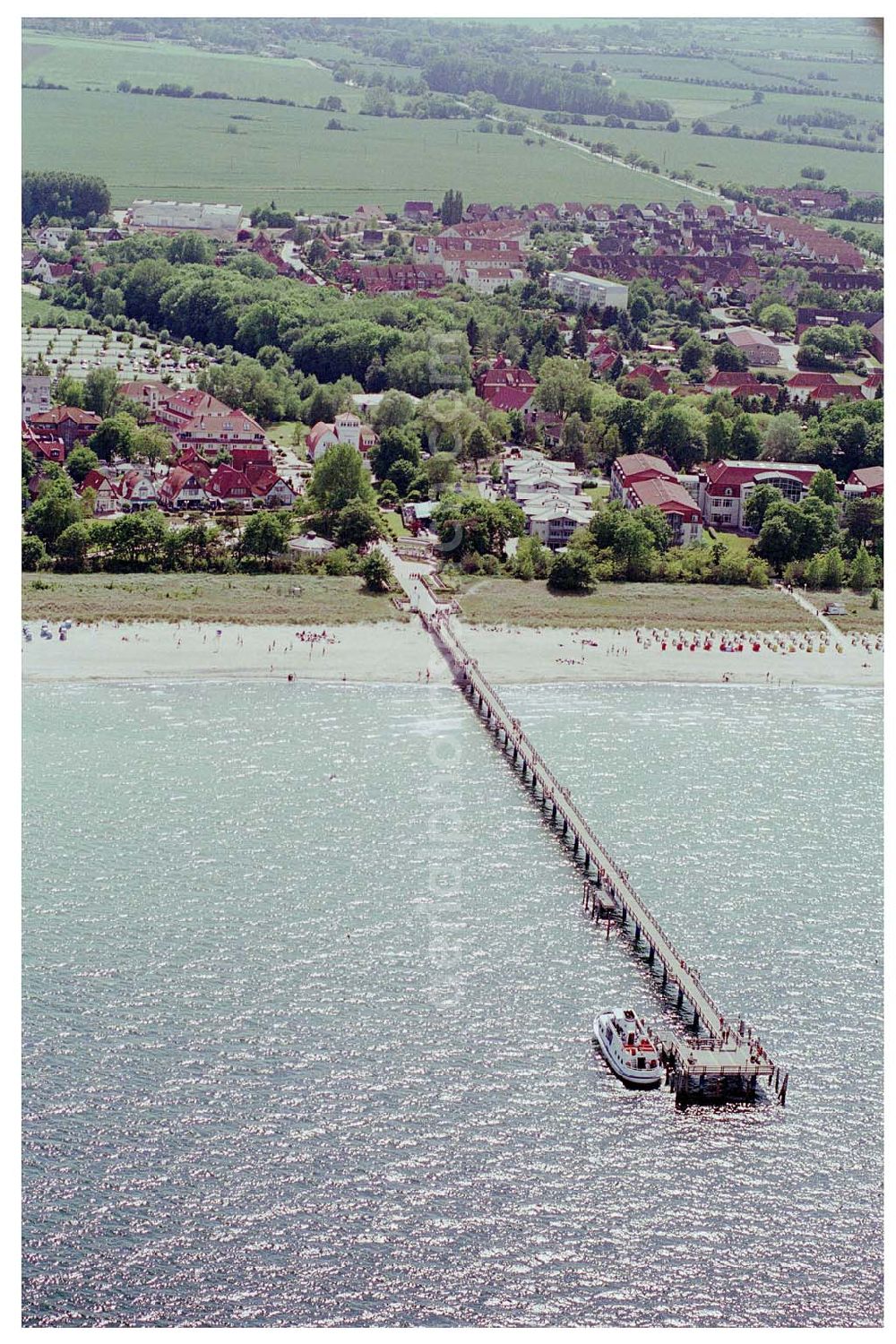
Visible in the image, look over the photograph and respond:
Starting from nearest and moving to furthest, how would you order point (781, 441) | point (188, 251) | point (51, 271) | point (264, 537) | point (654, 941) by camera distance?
point (654, 941) < point (264, 537) < point (781, 441) < point (51, 271) < point (188, 251)

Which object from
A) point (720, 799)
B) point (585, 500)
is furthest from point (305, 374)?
point (720, 799)

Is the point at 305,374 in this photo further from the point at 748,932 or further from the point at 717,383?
the point at 748,932

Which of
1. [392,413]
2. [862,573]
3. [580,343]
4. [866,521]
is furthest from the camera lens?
[580,343]

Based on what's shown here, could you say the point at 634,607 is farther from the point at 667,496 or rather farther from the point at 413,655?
the point at 667,496

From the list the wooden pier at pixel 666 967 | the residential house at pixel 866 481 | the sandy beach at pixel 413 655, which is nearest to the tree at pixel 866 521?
the residential house at pixel 866 481

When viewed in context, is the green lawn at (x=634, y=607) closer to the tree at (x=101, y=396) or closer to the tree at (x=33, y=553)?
the tree at (x=33, y=553)

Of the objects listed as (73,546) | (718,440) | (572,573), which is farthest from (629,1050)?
(718,440)

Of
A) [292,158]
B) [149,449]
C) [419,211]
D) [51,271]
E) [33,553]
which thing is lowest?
[33,553]
